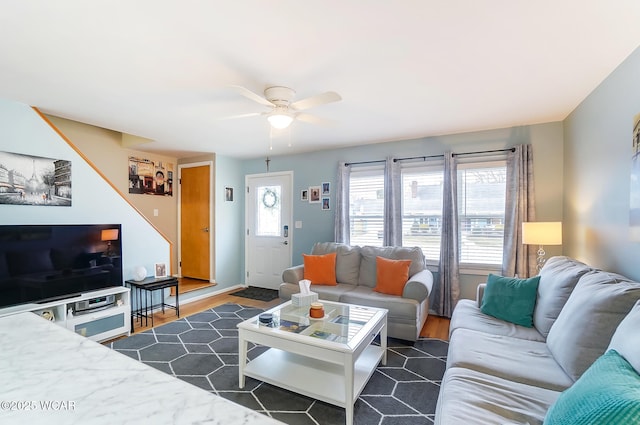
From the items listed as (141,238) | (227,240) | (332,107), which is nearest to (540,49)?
(332,107)

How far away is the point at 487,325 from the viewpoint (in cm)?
234

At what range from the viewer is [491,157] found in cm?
369

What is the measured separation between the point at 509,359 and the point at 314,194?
3547mm

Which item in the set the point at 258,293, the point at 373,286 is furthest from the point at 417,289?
the point at 258,293

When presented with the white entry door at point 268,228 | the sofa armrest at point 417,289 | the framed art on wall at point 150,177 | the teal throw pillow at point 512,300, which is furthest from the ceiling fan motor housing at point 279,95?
the framed art on wall at point 150,177

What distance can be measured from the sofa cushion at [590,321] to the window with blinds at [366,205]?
2.67 m

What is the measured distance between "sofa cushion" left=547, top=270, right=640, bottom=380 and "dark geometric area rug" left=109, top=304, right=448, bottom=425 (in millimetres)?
A: 919

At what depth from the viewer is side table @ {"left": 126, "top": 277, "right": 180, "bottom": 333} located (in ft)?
11.6

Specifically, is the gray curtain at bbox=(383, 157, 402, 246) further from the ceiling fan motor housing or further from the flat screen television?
the flat screen television

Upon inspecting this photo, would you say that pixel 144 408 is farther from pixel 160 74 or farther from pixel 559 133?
pixel 559 133

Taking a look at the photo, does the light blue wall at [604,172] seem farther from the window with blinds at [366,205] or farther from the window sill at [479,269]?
the window with blinds at [366,205]

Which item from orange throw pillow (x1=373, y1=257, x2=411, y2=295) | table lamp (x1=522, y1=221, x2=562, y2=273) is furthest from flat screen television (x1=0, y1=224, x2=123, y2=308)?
table lamp (x1=522, y1=221, x2=562, y2=273)

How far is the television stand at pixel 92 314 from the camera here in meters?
2.80

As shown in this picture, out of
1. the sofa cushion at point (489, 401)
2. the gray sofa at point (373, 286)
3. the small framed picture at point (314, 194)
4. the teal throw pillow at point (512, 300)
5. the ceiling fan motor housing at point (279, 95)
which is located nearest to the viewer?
the sofa cushion at point (489, 401)
